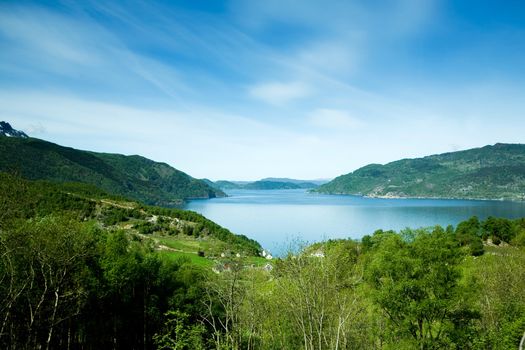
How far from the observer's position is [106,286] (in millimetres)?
31484

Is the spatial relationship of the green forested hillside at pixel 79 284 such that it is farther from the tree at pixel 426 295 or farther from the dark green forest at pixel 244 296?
the tree at pixel 426 295

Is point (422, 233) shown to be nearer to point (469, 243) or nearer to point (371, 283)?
point (371, 283)

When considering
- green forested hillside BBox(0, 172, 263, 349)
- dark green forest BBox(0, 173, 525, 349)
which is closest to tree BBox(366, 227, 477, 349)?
dark green forest BBox(0, 173, 525, 349)

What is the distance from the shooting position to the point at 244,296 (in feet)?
83.2

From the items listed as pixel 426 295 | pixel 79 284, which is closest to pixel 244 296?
pixel 79 284

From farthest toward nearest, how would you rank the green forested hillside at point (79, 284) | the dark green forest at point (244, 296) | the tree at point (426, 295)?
1. the tree at point (426, 295)
2. the dark green forest at point (244, 296)
3. the green forested hillside at point (79, 284)

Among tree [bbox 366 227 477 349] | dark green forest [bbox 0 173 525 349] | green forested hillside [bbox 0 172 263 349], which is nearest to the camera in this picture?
green forested hillside [bbox 0 172 263 349]

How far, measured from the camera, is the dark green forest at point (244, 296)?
1952cm

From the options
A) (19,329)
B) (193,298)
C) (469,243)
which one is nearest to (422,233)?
(193,298)

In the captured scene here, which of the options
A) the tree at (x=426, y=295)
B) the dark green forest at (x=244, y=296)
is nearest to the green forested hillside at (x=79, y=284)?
the dark green forest at (x=244, y=296)

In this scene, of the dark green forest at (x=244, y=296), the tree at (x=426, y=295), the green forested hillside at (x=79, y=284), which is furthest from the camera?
the tree at (x=426, y=295)

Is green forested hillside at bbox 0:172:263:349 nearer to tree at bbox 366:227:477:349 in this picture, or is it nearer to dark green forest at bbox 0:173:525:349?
dark green forest at bbox 0:173:525:349

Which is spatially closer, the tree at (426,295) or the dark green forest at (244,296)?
the dark green forest at (244,296)

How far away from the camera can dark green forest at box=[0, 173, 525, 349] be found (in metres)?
19.5
